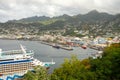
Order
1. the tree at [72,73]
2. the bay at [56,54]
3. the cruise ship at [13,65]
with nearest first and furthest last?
the tree at [72,73]
the cruise ship at [13,65]
the bay at [56,54]

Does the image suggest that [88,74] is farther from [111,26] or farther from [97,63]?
[111,26]

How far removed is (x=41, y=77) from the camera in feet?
45.8

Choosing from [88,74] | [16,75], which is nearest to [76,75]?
[88,74]

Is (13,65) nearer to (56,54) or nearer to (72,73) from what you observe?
(72,73)

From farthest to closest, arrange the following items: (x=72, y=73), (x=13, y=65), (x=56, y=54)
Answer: (x=56, y=54), (x=13, y=65), (x=72, y=73)

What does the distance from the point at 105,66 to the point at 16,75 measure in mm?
21062

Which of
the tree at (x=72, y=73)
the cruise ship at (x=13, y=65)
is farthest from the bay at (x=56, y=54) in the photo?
the tree at (x=72, y=73)

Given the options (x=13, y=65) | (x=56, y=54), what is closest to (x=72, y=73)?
(x=13, y=65)

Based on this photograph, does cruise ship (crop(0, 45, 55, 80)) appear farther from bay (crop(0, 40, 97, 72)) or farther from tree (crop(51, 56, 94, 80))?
tree (crop(51, 56, 94, 80))

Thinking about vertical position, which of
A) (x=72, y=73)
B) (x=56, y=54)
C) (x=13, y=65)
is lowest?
(x=56, y=54)

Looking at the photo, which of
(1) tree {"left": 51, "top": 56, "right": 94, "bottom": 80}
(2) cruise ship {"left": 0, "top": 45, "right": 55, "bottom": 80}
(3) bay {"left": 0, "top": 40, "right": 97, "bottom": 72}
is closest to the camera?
(1) tree {"left": 51, "top": 56, "right": 94, "bottom": 80}

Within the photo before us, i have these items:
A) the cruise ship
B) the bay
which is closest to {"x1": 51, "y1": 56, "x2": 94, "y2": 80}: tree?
the cruise ship

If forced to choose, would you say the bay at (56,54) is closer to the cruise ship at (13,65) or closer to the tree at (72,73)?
the cruise ship at (13,65)

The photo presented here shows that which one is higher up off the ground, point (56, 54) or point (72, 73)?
point (72, 73)
